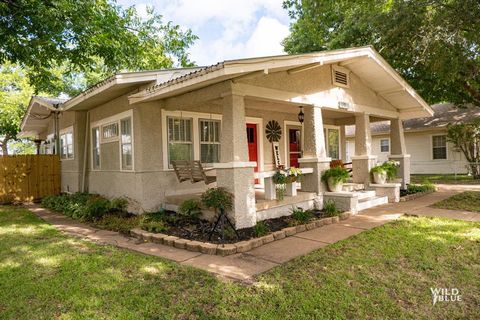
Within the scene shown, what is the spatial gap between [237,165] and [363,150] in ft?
16.9

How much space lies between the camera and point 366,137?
29.7 feet

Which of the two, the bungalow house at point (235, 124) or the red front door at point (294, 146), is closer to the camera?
the bungalow house at point (235, 124)

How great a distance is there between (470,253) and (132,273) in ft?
15.2

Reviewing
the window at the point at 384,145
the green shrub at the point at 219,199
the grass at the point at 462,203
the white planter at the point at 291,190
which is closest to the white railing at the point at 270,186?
the white planter at the point at 291,190

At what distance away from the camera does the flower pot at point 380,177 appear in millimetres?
8953

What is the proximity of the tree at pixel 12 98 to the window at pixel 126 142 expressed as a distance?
517 inches

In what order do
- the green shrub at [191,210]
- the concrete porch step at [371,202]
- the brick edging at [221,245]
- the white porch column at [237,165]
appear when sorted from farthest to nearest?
the concrete porch step at [371,202]
the green shrub at [191,210]
the white porch column at [237,165]
the brick edging at [221,245]

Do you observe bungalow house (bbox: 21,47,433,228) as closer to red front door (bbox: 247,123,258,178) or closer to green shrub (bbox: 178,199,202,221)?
red front door (bbox: 247,123,258,178)

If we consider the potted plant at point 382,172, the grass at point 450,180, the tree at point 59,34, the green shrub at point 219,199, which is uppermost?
the tree at point 59,34

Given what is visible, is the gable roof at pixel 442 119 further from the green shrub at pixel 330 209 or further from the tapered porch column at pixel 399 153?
the green shrub at pixel 330 209

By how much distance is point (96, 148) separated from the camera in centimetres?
970

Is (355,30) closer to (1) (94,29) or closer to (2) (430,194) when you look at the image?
(2) (430,194)

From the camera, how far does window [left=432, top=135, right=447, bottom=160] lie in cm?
1808

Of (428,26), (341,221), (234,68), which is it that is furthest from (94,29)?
(428,26)
